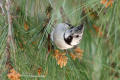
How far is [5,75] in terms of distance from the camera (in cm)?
75

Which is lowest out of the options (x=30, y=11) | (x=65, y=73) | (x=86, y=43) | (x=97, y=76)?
(x=97, y=76)

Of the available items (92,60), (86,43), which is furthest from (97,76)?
(86,43)

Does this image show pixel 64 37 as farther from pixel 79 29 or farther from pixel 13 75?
pixel 13 75

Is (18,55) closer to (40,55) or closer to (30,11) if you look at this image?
Answer: (40,55)

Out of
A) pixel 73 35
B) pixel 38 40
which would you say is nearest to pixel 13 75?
pixel 38 40

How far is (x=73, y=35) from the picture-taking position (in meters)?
0.96

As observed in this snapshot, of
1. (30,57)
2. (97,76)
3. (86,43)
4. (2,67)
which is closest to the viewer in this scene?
(2,67)

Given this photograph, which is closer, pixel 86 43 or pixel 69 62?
pixel 69 62

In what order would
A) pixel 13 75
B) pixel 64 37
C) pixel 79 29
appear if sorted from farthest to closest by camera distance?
pixel 64 37 < pixel 79 29 < pixel 13 75

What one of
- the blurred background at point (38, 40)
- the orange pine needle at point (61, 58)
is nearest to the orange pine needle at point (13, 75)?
the blurred background at point (38, 40)

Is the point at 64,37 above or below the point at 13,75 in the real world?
above

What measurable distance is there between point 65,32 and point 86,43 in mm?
280

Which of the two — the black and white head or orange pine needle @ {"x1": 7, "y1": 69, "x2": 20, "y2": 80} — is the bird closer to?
the black and white head

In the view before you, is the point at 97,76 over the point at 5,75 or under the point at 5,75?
under
